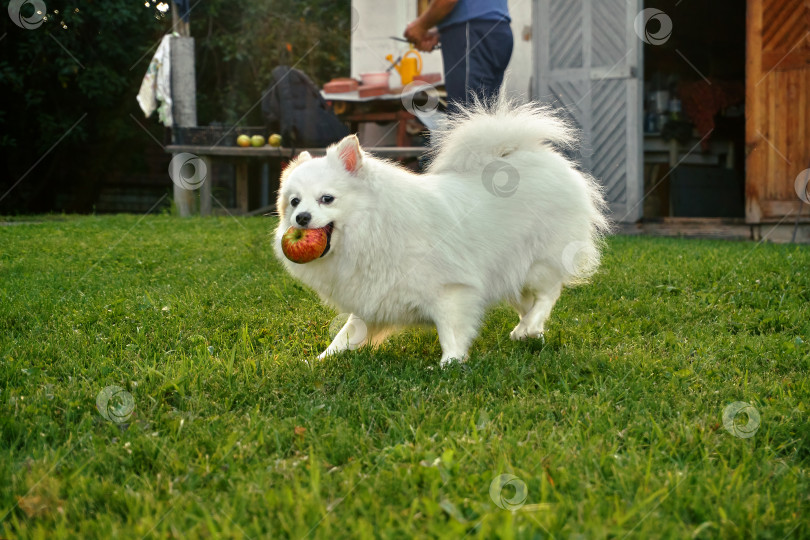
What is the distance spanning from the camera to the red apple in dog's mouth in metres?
2.79

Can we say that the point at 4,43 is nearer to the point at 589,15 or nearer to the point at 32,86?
the point at 32,86

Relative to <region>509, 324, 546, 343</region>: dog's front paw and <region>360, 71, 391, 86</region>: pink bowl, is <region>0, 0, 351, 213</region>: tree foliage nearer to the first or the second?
<region>360, 71, 391, 86</region>: pink bowl

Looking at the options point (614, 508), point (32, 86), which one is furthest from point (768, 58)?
point (32, 86)

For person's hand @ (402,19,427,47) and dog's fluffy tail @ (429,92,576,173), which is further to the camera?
person's hand @ (402,19,427,47)

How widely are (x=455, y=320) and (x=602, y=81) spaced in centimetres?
612

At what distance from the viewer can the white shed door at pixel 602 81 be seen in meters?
8.16

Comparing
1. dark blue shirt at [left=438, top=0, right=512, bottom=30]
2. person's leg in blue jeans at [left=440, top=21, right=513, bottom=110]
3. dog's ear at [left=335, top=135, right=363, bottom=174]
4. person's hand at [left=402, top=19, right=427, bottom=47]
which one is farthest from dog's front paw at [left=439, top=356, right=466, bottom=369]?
person's hand at [left=402, top=19, right=427, bottom=47]

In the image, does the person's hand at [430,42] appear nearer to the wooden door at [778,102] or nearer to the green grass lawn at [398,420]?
the green grass lawn at [398,420]

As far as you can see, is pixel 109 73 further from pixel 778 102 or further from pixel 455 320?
pixel 455 320

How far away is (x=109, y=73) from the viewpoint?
1179 cm

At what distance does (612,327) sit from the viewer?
3555 mm

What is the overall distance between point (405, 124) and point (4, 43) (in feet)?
21.3

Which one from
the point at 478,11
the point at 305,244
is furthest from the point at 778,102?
the point at 305,244

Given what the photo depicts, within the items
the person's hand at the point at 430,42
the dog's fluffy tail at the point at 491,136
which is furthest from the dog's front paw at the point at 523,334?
the person's hand at the point at 430,42
